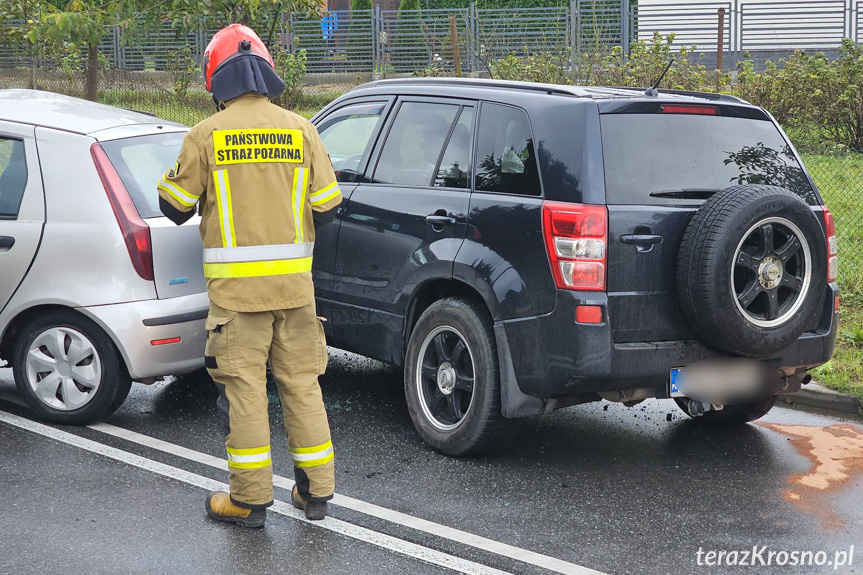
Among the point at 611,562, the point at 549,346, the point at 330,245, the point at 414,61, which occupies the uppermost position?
the point at 414,61

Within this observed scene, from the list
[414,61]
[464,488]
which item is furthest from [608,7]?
[464,488]

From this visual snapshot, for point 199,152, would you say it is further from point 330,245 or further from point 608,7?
point 608,7

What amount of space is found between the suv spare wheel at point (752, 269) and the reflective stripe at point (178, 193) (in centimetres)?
208

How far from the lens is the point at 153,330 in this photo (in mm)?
5199

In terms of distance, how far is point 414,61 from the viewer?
1052 inches

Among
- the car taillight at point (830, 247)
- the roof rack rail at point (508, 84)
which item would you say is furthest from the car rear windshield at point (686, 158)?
the roof rack rail at point (508, 84)

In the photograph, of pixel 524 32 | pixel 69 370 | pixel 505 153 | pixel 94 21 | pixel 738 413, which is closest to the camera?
pixel 505 153

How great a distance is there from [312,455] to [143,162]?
7.07 feet

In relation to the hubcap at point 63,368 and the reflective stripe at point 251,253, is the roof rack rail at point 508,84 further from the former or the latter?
the hubcap at point 63,368

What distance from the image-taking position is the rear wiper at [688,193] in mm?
4562

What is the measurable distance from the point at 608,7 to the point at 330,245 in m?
21.5

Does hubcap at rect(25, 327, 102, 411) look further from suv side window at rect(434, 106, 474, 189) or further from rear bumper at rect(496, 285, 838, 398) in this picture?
rear bumper at rect(496, 285, 838, 398)

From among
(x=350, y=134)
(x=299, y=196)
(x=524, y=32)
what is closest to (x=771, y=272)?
(x=299, y=196)

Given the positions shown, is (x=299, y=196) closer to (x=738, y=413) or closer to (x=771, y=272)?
(x=771, y=272)
